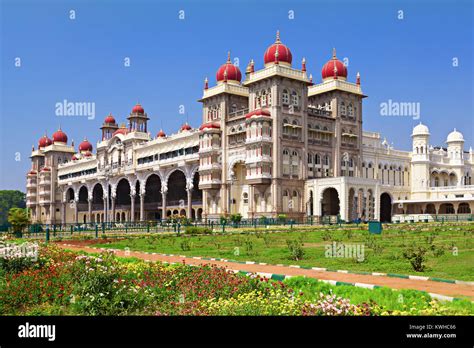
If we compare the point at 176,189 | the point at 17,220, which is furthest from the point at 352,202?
the point at 17,220

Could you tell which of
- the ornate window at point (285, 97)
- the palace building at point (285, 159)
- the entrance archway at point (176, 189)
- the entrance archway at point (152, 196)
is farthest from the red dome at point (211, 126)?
the entrance archway at point (152, 196)

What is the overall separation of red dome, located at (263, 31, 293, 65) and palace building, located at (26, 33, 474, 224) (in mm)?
174

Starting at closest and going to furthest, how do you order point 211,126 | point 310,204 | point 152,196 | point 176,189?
point 310,204
point 211,126
point 176,189
point 152,196

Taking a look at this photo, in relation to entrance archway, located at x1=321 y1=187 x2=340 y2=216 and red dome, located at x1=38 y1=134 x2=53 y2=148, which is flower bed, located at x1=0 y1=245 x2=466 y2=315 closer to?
entrance archway, located at x1=321 y1=187 x2=340 y2=216

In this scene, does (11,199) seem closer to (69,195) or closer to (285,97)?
(69,195)

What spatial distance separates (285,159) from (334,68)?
56.7ft

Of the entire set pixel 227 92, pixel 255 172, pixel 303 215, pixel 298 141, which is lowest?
pixel 303 215

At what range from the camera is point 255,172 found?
192ft

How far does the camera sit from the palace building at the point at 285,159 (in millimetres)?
59125

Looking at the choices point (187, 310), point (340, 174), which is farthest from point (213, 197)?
point (187, 310)

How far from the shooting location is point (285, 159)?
59.6 metres
